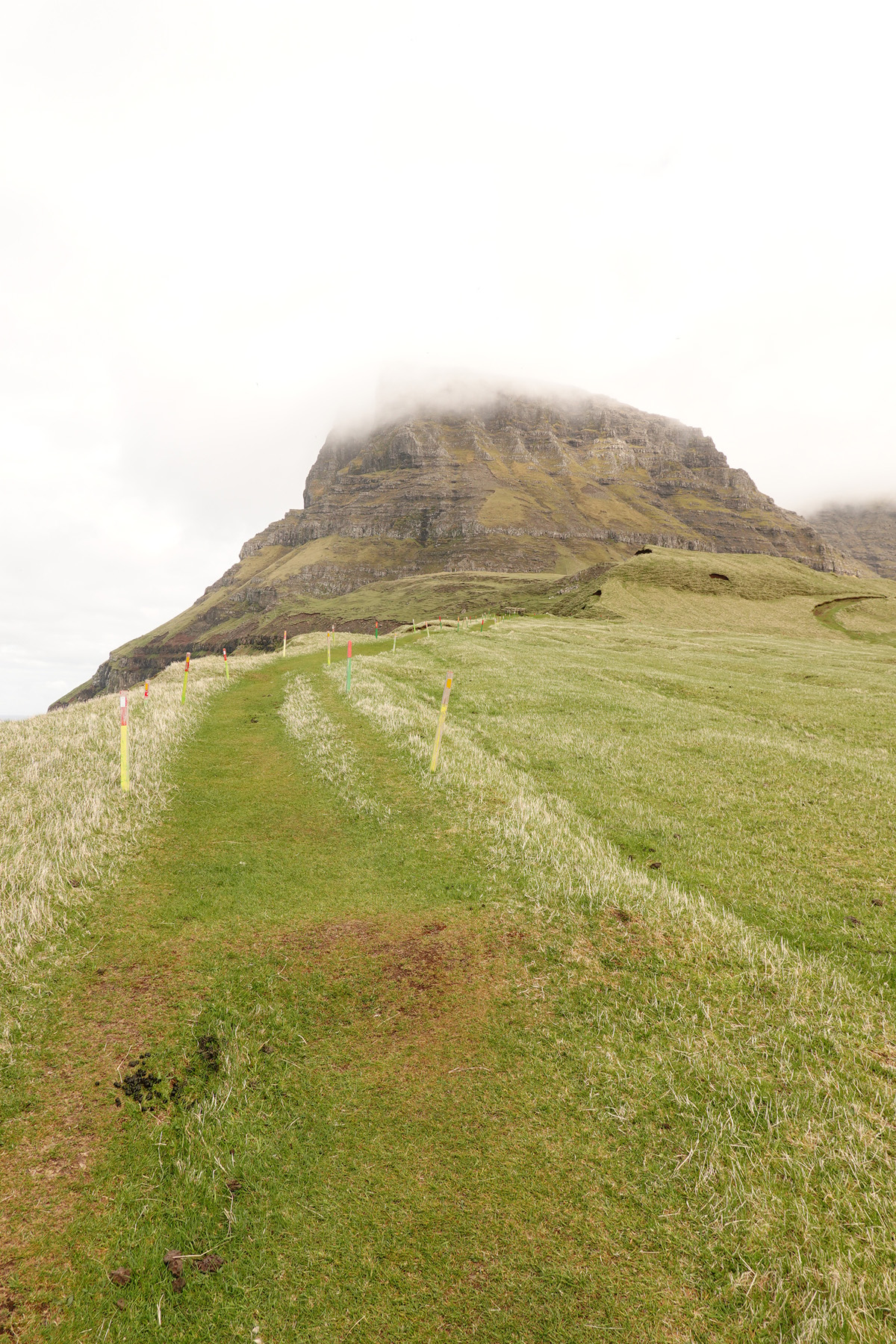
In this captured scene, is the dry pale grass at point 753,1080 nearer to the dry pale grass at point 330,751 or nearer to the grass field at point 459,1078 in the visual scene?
the grass field at point 459,1078

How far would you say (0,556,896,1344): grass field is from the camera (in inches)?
168

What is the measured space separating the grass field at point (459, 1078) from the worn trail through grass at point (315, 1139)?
3 cm

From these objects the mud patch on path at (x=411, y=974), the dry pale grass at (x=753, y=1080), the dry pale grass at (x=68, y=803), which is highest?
the dry pale grass at (x=68, y=803)

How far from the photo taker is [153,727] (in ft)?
61.5

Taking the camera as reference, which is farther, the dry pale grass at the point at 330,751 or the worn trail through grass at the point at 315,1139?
the dry pale grass at the point at 330,751

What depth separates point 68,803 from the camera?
486 inches

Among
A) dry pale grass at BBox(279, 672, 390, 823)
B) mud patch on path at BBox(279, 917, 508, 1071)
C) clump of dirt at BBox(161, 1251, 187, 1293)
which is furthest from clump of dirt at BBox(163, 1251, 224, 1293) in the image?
dry pale grass at BBox(279, 672, 390, 823)

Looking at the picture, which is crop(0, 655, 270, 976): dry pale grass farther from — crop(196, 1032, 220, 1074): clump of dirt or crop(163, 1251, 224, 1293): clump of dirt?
crop(163, 1251, 224, 1293): clump of dirt

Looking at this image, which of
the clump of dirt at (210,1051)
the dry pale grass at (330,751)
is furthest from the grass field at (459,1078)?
the dry pale grass at (330,751)

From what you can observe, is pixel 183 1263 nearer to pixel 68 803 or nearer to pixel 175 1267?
pixel 175 1267

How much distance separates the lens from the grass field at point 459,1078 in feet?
14.0

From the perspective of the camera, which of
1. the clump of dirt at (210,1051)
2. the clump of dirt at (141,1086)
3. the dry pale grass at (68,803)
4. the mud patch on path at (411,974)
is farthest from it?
the dry pale grass at (68,803)

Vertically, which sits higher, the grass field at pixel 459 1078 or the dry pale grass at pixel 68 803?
the dry pale grass at pixel 68 803

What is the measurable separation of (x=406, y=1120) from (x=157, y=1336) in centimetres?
249
